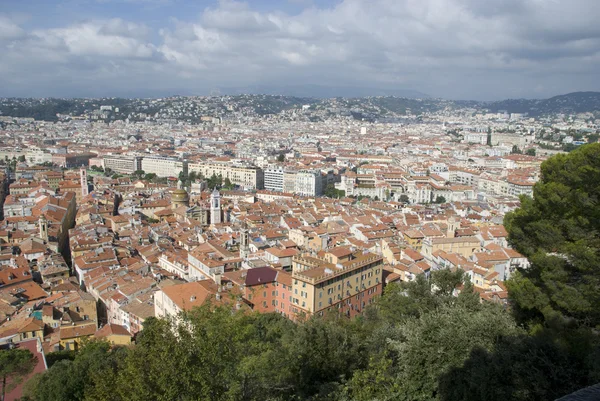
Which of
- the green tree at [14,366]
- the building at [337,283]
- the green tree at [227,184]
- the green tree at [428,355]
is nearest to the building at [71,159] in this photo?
the green tree at [227,184]

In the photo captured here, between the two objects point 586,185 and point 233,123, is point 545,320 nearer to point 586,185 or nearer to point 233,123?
point 586,185

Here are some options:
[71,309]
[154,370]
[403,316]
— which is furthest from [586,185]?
[71,309]

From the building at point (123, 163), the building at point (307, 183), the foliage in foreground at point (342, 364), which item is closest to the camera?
the foliage in foreground at point (342, 364)

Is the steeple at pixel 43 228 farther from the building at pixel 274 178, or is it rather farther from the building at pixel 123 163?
the building at pixel 123 163

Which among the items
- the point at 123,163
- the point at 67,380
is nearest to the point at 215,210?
the point at 67,380

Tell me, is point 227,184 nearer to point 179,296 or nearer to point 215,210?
point 215,210

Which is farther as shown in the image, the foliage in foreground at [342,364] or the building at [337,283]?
the building at [337,283]
